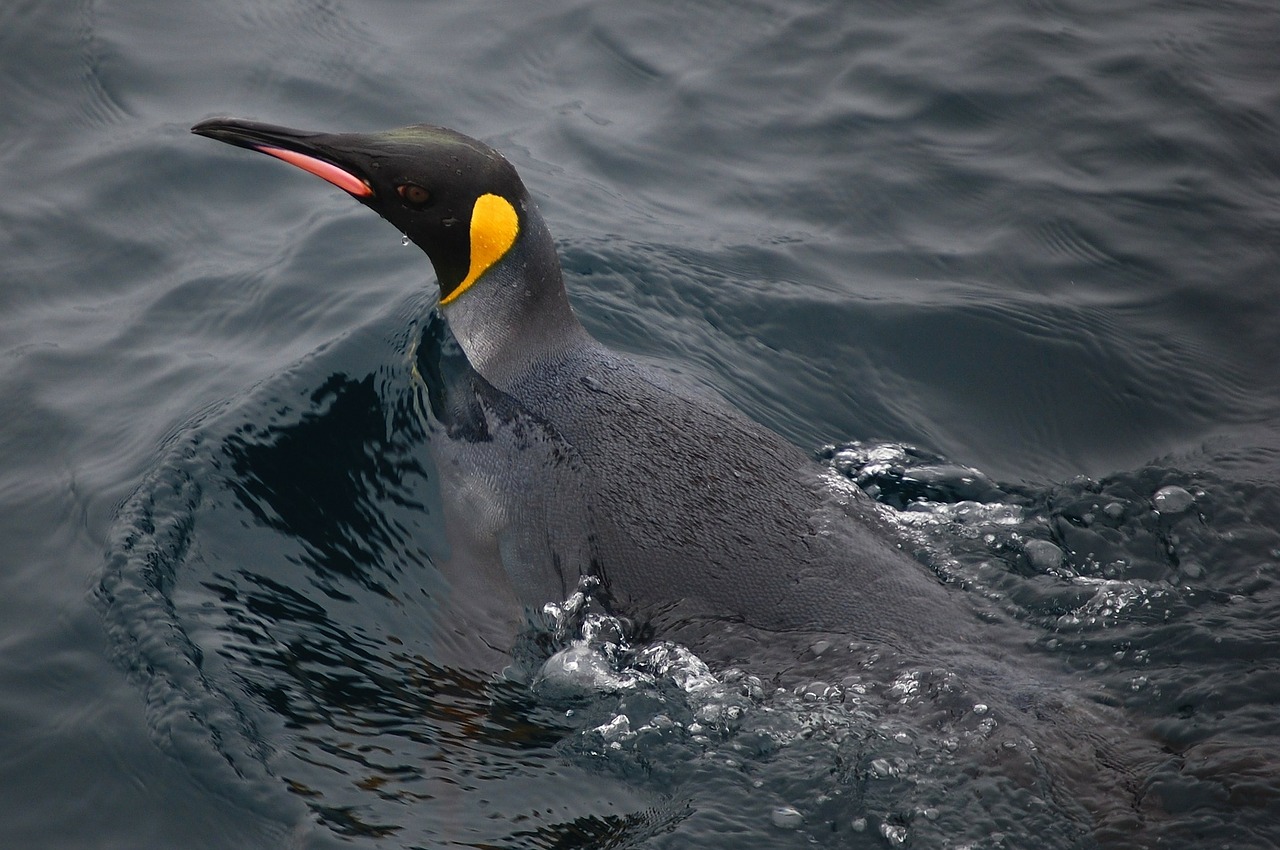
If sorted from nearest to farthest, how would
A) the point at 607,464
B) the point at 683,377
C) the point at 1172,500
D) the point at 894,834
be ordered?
1. the point at 894,834
2. the point at 607,464
3. the point at 1172,500
4. the point at 683,377

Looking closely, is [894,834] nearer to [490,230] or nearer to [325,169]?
[490,230]

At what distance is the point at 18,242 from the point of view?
741 cm

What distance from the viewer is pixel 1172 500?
5.55m

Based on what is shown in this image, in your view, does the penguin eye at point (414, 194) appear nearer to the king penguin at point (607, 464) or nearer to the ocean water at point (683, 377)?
the king penguin at point (607, 464)

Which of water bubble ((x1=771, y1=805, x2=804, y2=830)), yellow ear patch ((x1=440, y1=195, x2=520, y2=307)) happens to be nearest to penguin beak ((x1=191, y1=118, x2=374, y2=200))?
yellow ear patch ((x1=440, y1=195, x2=520, y2=307))

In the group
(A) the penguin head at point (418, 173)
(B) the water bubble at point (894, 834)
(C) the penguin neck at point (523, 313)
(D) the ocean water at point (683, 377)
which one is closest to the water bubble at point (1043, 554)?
(D) the ocean water at point (683, 377)

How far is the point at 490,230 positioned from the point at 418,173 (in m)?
0.42

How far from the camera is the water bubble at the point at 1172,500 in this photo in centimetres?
550

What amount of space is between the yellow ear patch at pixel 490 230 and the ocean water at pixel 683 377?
106cm

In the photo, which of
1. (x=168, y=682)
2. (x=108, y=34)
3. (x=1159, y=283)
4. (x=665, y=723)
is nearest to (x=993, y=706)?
(x=665, y=723)

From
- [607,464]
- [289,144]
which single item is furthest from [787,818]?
[289,144]

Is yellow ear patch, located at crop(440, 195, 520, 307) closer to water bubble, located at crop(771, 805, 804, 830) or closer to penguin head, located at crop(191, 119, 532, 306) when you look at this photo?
penguin head, located at crop(191, 119, 532, 306)

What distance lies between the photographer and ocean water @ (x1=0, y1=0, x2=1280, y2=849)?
13.6 feet

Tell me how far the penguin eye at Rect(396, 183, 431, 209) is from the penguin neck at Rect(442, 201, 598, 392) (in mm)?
456
